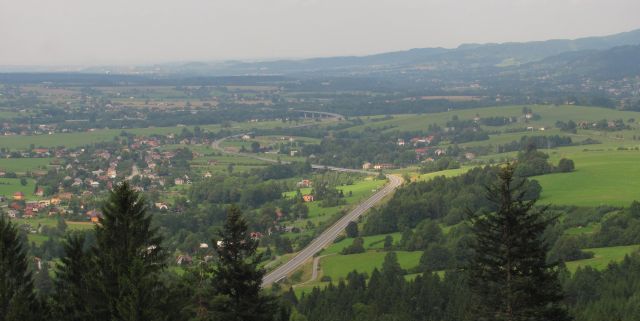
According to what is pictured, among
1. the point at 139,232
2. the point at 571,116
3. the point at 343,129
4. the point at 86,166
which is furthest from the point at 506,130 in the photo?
the point at 139,232

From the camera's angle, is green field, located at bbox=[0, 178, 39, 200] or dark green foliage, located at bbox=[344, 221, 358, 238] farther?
green field, located at bbox=[0, 178, 39, 200]

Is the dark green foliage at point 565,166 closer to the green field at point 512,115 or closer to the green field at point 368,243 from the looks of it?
the green field at point 368,243

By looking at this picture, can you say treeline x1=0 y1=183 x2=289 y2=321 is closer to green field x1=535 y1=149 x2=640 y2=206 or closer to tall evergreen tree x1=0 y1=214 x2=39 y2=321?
tall evergreen tree x1=0 y1=214 x2=39 y2=321

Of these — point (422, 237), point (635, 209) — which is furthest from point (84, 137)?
point (635, 209)

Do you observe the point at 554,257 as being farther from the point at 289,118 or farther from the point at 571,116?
the point at 289,118

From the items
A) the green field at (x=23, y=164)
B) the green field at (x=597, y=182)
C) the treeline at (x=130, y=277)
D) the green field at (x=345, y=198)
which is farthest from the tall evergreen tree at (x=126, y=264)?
the green field at (x=23, y=164)

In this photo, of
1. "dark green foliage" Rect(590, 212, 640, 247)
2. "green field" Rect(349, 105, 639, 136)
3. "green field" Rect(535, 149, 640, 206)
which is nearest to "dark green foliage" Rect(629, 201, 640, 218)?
"dark green foliage" Rect(590, 212, 640, 247)

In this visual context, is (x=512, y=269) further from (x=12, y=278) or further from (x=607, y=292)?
(x=607, y=292)
